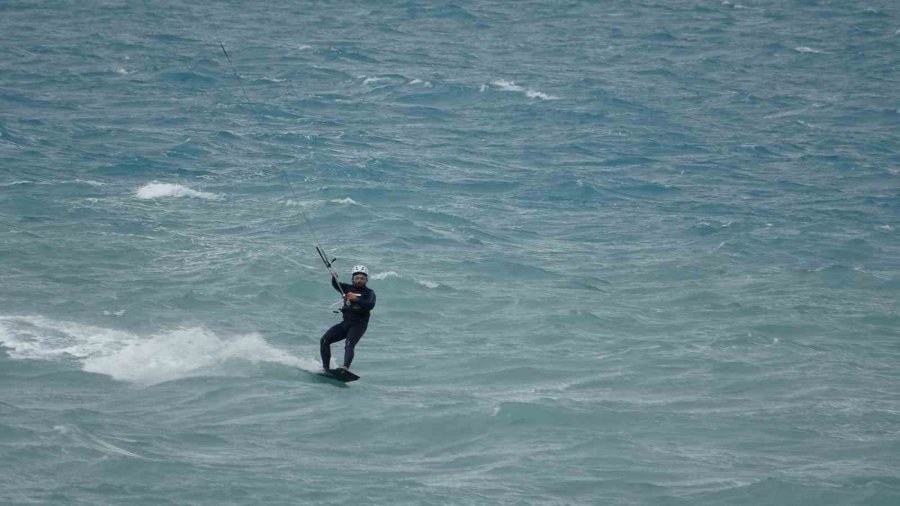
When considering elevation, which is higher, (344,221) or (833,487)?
(833,487)

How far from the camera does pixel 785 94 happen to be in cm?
5241

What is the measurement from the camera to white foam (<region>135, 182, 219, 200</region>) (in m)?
31.2

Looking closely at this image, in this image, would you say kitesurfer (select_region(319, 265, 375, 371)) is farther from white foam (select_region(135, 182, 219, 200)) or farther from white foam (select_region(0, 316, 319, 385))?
white foam (select_region(135, 182, 219, 200))

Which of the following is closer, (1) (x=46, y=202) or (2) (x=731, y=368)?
(2) (x=731, y=368)

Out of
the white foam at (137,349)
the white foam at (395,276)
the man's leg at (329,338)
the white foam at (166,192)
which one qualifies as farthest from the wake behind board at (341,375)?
the white foam at (166,192)

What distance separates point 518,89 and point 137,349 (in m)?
33.9

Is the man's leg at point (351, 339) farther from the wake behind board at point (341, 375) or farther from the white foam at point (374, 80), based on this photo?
the white foam at point (374, 80)

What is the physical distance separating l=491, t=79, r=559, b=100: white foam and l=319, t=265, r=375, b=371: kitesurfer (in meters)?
32.9

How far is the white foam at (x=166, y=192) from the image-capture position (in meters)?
31.2

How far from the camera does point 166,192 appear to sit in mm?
31625

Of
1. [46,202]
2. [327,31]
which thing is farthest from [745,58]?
[46,202]

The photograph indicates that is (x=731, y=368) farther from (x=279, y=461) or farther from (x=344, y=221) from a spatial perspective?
(x=344, y=221)

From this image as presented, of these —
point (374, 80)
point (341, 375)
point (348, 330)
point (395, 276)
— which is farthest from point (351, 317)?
point (374, 80)

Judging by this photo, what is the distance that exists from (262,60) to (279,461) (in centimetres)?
4242
